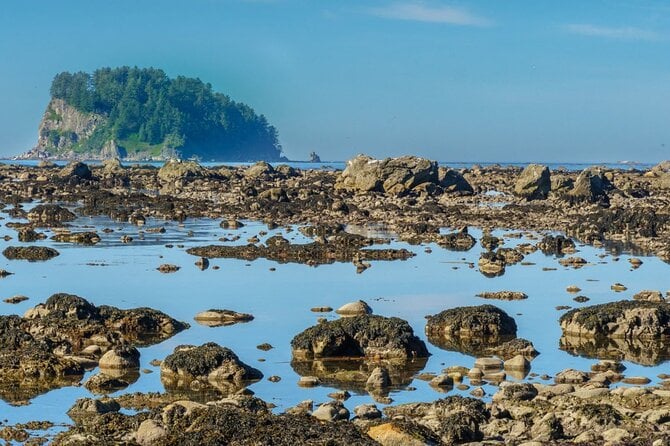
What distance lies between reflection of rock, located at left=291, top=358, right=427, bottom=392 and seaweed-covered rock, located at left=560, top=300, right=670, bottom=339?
379cm

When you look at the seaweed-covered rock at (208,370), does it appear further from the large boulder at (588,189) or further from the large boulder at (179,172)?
the large boulder at (179,172)

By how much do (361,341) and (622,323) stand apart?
5.24 m

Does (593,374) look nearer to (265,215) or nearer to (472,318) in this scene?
(472,318)

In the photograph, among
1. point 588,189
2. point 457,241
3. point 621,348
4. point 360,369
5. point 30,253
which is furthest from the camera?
point 588,189

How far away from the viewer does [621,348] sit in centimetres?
1903

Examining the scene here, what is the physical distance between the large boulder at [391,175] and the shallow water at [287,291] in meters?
23.7

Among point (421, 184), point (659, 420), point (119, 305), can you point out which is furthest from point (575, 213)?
point (659, 420)

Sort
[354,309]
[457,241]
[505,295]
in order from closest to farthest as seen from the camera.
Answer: [354,309] < [505,295] < [457,241]

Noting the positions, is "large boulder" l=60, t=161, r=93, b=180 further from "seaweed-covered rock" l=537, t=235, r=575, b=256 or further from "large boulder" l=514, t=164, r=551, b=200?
"seaweed-covered rock" l=537, t=235, r=575, b=256

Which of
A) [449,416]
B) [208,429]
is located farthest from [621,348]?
[208,429]

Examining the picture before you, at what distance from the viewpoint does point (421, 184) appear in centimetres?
5953

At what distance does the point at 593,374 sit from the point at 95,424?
7838mm

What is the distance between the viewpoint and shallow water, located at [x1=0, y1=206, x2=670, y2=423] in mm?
16656

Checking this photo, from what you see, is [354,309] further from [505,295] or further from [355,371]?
[355,371]
